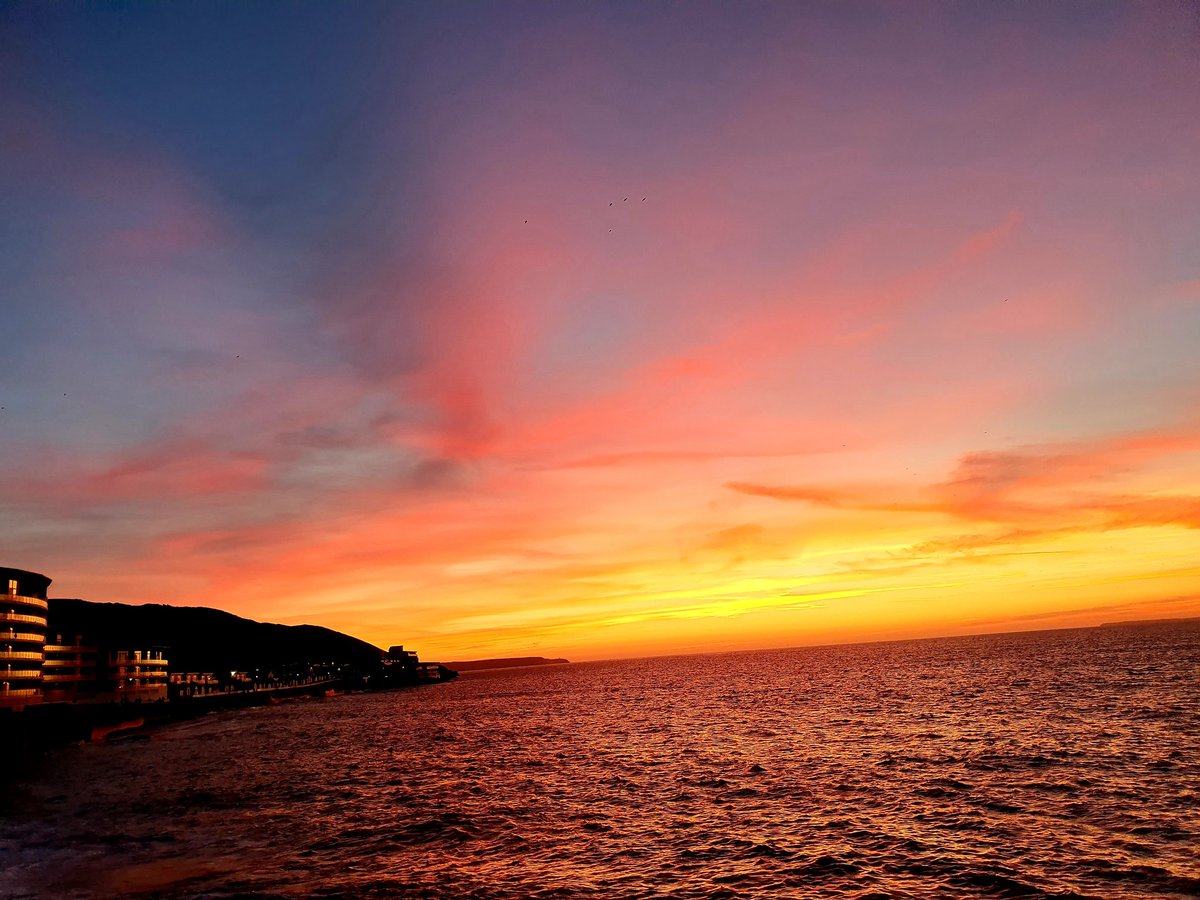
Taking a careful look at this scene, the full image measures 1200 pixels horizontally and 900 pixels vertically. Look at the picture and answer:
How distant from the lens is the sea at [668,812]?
1216 inches

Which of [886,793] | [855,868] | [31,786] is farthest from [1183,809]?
[31,786]

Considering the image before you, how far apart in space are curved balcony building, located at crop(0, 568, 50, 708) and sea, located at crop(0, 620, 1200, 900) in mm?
60161

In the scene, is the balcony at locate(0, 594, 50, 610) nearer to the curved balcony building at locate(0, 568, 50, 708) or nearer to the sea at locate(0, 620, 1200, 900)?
the curved balcony building at locate(0, 568, 50, 708)

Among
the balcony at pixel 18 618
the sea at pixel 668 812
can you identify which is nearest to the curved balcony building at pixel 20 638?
the balcony at pixel 18 618

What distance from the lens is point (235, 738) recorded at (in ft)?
333

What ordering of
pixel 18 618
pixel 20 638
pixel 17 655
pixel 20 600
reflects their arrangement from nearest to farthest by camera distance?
pixel 17 655 → pixel 20 638 → pixel 18 618 → pixel 20 600

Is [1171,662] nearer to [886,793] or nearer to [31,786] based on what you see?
[886,793]

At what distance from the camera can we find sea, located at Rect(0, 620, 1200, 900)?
101 ft

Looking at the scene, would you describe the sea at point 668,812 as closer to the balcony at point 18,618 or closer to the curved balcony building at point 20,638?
the curved balcony building at point 20,638

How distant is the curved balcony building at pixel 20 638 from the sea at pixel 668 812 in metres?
60.2

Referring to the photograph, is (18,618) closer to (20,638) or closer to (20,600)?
(20,600)

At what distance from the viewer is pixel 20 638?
136 meters

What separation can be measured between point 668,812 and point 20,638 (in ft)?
478

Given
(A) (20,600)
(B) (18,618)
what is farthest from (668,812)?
(A) (20,600)
